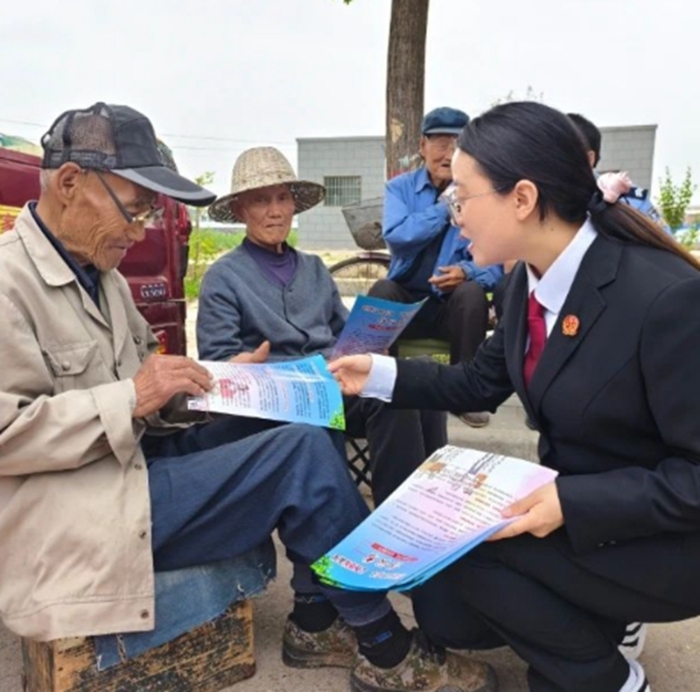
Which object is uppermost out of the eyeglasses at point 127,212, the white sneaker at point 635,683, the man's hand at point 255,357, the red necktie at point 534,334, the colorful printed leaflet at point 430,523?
the eyeglasses at point 127,212

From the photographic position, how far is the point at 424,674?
1900 millimetres

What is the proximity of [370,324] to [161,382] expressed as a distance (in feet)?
2.90

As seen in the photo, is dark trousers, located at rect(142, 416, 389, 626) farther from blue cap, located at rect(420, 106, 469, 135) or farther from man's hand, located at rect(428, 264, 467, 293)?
blue cap, located at rect(420, 106, 469, 135)

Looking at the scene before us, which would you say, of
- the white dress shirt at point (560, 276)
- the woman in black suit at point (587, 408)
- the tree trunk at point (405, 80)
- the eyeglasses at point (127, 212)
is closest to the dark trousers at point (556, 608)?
the woman in black suit at point (587, 408)

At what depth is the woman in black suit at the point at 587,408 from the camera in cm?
143

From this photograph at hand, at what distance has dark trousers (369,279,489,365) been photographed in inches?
127

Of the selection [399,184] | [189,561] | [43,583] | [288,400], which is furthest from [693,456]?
[399,184]

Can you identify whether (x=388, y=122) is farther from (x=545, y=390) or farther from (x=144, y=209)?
(x=545, y=390)

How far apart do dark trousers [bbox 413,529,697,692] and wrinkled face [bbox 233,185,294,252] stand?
1551 millimetres

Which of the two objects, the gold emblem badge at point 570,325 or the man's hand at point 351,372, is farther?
the man's hand at point 351,372

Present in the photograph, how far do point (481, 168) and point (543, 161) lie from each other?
0.14 m

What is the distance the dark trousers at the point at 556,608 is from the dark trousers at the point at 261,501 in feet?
1.16

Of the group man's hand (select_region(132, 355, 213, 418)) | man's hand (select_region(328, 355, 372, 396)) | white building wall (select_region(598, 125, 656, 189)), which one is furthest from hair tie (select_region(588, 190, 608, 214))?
white building wall (select_region(598, 125, 656, 189))

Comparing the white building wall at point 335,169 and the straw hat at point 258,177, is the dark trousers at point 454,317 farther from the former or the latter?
the white building wall at point 335,169
